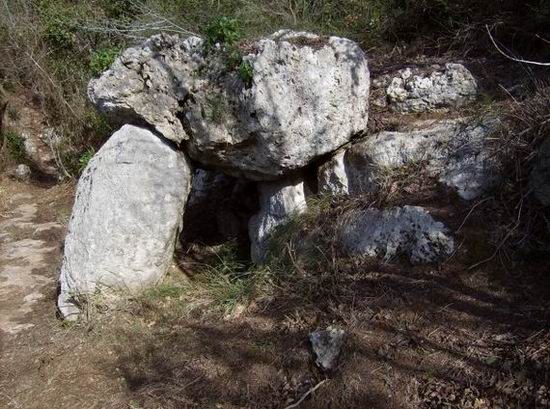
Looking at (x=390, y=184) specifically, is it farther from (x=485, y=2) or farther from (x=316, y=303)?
(x=485, y=2)

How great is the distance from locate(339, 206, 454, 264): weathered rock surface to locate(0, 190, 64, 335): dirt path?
280 centimetres

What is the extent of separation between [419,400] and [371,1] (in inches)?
183

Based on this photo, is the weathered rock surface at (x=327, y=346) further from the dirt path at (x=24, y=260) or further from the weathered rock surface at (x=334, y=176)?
the dirt path at (x=24, y=260)

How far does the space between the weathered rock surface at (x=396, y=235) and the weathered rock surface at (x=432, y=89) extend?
1.26 m

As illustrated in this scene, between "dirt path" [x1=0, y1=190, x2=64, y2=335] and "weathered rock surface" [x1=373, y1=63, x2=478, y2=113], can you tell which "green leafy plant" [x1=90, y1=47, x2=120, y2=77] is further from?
"weathered rock surface" [x1=373, y1=63, x2=478, y2=113]

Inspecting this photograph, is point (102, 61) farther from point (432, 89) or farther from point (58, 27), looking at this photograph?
point (58, 27)

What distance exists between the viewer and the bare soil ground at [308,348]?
2.66m

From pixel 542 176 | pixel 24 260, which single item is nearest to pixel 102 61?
pixel 24 260

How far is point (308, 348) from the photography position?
124 inches

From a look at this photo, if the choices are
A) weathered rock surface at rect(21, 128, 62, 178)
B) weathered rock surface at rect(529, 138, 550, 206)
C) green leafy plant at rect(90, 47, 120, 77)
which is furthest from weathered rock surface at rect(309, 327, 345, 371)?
weathered rock surface at rect(21, 128, 62, 178)

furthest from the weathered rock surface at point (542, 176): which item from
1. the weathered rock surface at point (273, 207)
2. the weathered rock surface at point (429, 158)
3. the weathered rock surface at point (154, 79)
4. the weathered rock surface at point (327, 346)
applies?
the weathered rock surface at point (154, 79)

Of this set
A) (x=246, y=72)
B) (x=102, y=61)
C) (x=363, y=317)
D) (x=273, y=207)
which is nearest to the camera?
(x=363, y=317)

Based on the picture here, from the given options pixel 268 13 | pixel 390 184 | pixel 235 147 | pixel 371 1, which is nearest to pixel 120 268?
pixel 235 147

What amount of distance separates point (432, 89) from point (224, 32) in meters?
1.84
